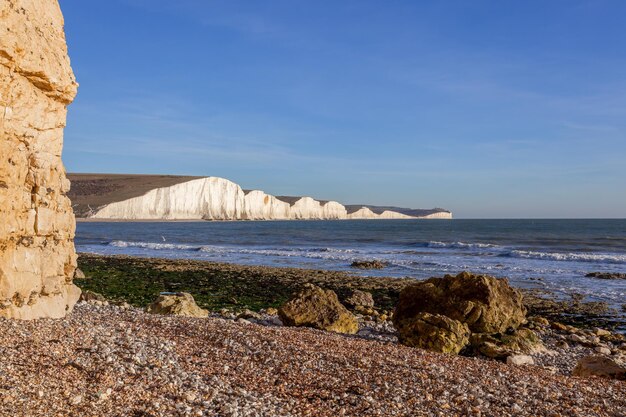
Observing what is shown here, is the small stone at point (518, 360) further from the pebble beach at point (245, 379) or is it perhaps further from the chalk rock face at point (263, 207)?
the chalk rock face at point (263, 207)

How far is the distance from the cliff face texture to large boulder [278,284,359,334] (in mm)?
4535

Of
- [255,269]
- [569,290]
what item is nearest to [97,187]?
[255,269]

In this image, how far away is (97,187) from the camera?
381 ft

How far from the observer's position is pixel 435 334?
31.6 feet

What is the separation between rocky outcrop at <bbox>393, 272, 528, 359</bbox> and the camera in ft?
31.6

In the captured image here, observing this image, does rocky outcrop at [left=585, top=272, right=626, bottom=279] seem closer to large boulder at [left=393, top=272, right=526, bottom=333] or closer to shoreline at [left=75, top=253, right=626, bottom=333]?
shoreline at [left=75, top=253, right=626, bottom=333]

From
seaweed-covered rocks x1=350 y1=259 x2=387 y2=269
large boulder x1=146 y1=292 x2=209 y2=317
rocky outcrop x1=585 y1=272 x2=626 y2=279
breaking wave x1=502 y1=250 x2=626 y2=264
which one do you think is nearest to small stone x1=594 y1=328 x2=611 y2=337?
large boulder x1=146 y1=292 x2=209 y2=317

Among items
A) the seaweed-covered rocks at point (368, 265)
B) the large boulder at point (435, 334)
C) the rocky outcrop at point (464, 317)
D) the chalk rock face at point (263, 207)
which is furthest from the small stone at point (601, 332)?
the chalk rock face at point (263, 207)

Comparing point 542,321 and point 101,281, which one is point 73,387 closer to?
point 542,321

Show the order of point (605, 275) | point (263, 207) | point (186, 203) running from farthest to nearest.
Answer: point (263, 207)
point (186, 203)
point (605, 275)

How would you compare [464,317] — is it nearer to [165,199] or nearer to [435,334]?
[435,334]

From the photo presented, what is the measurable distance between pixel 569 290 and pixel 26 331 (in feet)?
62.5

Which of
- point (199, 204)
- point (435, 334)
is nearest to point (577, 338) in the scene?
point (435, 334)

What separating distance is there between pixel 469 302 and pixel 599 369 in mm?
3332
